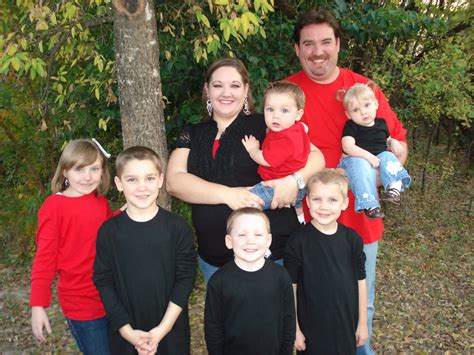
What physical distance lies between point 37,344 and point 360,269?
163 inches

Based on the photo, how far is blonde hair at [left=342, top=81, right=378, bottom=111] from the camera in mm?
3176

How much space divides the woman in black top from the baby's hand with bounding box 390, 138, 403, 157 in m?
0.69

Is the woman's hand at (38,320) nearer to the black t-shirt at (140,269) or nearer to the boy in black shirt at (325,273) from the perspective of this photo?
the black t-shirt at (140,269)

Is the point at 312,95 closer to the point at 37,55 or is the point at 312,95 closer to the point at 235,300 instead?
the point at 235,300

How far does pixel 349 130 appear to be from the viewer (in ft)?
10.8

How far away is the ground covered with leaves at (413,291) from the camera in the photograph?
5.30m

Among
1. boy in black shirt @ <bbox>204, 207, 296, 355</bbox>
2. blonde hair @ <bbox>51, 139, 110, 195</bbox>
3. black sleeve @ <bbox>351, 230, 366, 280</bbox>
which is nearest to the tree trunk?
blonde hair @ <bbox>51, 139, 110, 195</bbox>

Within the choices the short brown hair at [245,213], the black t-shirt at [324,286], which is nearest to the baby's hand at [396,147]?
the black t-shirt at [324,286]

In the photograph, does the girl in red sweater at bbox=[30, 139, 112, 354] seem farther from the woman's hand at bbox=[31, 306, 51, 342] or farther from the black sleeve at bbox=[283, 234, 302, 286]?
the black sleeve at bbox=[283, 234, 302, 286]

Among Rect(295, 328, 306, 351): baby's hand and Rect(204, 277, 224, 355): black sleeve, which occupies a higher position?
Rect(204, 277, 224, 355): black sleeve

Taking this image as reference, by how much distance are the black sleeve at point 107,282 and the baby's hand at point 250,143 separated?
99 centimetres

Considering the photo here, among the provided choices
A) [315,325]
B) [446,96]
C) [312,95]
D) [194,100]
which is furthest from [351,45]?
[315,325]

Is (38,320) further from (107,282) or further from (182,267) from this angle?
(182,267)

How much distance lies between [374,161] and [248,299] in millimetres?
1386
